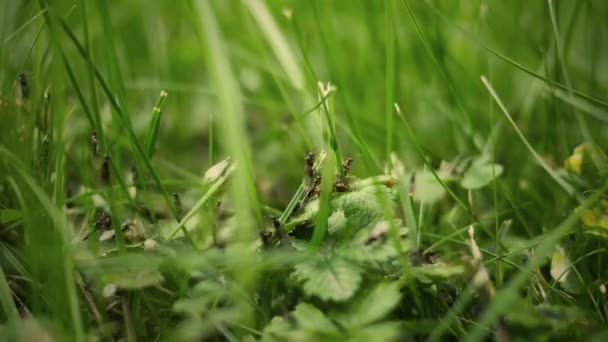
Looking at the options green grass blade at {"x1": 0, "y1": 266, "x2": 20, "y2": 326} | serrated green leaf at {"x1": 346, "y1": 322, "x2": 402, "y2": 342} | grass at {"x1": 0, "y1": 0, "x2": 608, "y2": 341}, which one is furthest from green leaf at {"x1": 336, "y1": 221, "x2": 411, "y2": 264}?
green grass blade at {"x1": 0, "y1": 266, "x2": 20, "y2": 326}

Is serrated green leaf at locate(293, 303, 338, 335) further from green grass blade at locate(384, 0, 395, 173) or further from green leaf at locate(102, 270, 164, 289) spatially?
green grass blade at locate(384, 0, 395, 173)

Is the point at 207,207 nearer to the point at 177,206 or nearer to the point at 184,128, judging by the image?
the point at 177,206

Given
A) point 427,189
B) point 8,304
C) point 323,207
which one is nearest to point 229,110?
point 323,207

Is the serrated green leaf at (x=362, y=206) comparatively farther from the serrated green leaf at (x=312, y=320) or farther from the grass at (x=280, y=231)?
the serrated green leaf at (x=312, y=320)

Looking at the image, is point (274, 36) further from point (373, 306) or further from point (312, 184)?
point (373, 306)

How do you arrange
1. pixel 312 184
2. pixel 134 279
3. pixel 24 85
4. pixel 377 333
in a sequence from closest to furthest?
pixel 377 333 → pixel 134 279 → pixel 312 184 → pixel 24 85

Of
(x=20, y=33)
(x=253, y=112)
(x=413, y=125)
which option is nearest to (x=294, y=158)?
(x=413, y=125)

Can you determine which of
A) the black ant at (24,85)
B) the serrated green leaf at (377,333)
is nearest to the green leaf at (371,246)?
the serrated green leaf at (377,333)
